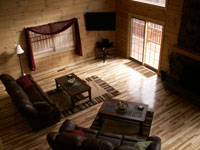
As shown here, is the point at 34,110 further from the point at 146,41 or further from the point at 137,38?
the point at 137,38

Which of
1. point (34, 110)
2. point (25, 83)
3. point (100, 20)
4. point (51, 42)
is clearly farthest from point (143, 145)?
point (100, 20)

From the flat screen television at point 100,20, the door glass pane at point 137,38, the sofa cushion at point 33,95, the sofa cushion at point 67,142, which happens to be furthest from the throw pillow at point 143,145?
the flat screen television at point 100,20

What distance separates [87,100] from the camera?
7316mm

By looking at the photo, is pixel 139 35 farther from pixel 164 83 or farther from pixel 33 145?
pixel 33 145

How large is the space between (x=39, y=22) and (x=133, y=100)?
4.28m

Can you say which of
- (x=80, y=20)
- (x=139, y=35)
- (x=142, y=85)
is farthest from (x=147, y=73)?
(x=80, y=20)

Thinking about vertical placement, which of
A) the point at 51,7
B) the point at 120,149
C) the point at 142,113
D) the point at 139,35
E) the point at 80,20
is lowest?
the point at 142,113

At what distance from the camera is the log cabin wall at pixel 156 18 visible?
7.32 meters

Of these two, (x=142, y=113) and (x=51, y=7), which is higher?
(x=51, y=7)

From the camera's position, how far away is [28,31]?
804 cm

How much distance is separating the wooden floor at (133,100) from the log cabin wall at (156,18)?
1.19 meters

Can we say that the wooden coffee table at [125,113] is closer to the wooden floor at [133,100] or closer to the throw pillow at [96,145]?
the wooden floor at [133,100]

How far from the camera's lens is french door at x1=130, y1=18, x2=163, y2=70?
8.44m

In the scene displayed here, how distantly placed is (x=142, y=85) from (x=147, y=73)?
931mm
